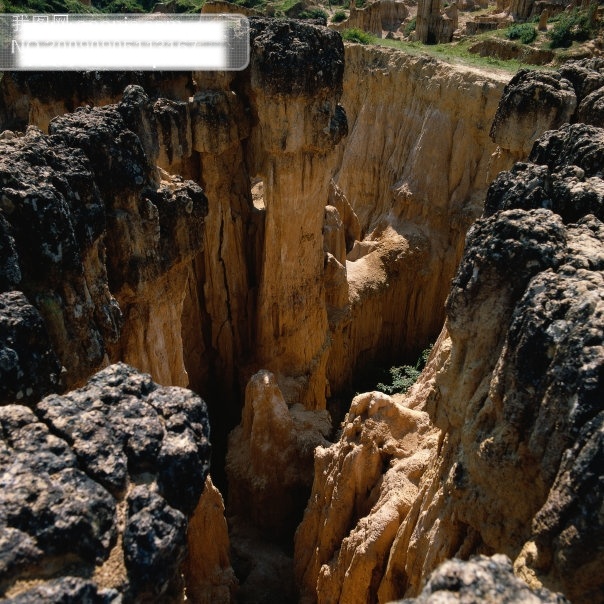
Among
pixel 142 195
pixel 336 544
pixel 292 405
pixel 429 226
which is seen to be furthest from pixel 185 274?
pixel 429 226

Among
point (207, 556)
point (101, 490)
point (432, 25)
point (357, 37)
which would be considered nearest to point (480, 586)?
point (101, 490)

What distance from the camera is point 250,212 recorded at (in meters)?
15.8

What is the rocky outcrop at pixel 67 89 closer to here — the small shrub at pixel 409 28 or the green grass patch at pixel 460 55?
the green grass patch at pixel 460 55

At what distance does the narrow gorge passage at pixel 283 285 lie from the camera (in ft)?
20.9

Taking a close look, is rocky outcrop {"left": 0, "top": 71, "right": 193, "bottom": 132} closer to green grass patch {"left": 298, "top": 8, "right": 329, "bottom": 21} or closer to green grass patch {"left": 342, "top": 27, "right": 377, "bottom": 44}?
green grass patch {"left": 342, "top": 27, "right": 377, "bottom": 44}

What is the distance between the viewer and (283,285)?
15391mm

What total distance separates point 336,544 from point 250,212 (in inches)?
350

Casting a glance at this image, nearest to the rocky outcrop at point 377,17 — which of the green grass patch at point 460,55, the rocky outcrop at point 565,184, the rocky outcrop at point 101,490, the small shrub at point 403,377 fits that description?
the green grass patch at point 460,55

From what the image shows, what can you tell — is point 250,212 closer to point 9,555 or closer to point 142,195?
point 142,195

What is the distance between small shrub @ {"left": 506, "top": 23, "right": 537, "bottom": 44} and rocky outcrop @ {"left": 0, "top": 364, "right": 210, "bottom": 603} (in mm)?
30723

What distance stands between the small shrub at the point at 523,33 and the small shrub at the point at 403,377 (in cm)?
1816

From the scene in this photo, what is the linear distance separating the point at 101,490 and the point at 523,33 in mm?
32605

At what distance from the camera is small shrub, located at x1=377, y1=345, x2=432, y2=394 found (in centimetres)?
1908

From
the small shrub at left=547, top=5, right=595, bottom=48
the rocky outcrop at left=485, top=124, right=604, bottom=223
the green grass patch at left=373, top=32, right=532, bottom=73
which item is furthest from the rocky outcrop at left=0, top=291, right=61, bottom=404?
the small shrub at left=547, top=5, right=595, bottom=48
